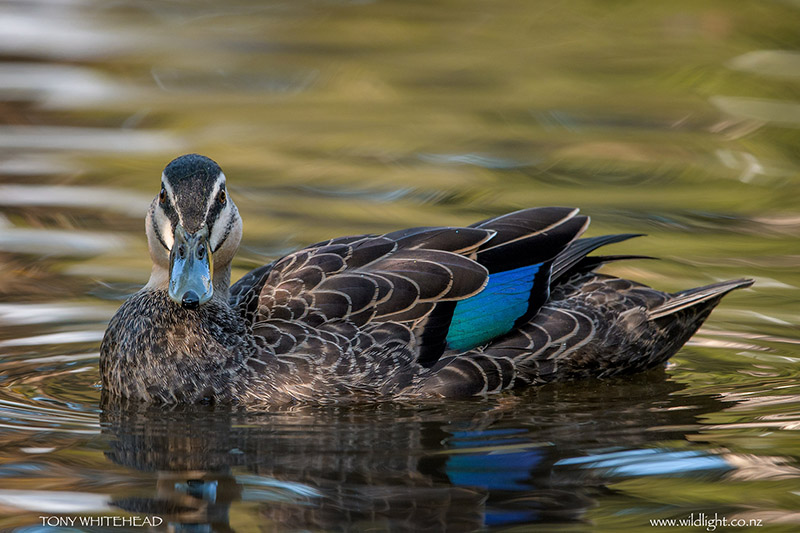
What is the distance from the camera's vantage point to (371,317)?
920 cm

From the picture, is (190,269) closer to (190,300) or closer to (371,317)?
(190,300)

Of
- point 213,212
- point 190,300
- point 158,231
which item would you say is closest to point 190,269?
point 190,300

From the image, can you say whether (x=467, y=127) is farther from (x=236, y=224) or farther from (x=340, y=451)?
(x=340, y=451)

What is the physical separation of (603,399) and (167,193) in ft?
11.1

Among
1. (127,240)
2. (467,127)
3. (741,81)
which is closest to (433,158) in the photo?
(467,127)

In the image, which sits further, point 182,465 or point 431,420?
point 431,420

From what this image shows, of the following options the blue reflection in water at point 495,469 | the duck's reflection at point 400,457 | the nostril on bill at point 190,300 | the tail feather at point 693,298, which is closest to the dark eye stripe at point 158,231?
the nostril on bill at point 190,300

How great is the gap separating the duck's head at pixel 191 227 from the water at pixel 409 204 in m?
0.96

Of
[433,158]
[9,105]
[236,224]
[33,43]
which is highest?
[33,43]

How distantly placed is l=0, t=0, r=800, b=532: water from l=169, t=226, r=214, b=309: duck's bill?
89cm

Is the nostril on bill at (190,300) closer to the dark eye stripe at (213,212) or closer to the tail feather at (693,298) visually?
the dark eye stripe at (213,212)

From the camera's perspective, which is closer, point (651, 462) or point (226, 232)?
point (651, 462)

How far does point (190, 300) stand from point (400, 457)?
1690mm

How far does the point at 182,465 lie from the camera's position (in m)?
8.01
